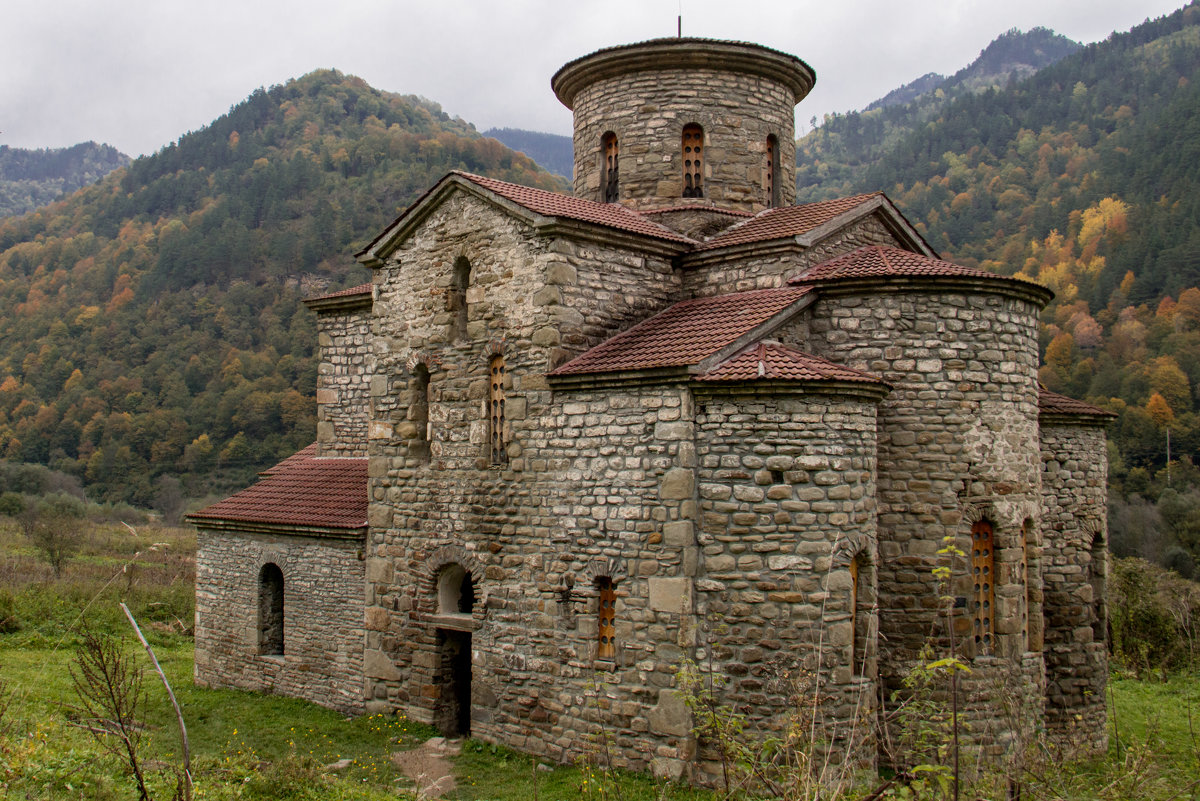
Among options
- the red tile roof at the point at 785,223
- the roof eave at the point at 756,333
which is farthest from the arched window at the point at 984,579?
the red tile roof at the point at 785,223

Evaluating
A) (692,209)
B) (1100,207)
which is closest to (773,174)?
(692,209)

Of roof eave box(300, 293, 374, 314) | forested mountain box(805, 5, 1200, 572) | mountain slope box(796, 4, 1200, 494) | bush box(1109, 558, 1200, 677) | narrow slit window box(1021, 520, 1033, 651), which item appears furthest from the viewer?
mountain slope box(796, 4, 1200, 494)

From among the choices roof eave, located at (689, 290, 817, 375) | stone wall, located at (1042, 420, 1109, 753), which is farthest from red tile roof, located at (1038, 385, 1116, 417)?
roof eave, located at (689, 290, 817, 375)

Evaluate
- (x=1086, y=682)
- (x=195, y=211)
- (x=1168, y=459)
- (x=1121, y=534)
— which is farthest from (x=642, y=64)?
(x=195, y=211)

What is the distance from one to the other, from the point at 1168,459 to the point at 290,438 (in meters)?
41.0

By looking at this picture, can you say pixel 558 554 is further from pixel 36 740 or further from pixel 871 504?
pixel 36 740

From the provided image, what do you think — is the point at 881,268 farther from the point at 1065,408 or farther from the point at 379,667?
the point at 379,667

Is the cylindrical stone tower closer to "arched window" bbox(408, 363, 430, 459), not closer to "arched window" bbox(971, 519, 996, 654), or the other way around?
"arched window" bbox(408, 363, 430, 459)

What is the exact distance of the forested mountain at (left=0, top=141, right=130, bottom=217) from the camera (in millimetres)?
145750

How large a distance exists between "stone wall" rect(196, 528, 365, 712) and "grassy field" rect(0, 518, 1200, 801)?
1.08 ft

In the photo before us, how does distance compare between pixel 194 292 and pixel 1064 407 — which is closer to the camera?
pixel 1064 407

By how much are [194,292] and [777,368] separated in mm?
56421

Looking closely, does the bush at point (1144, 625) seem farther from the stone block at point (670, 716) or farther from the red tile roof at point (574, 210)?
the red tile roof at point (574, 210)

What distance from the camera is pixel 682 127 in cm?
1338
